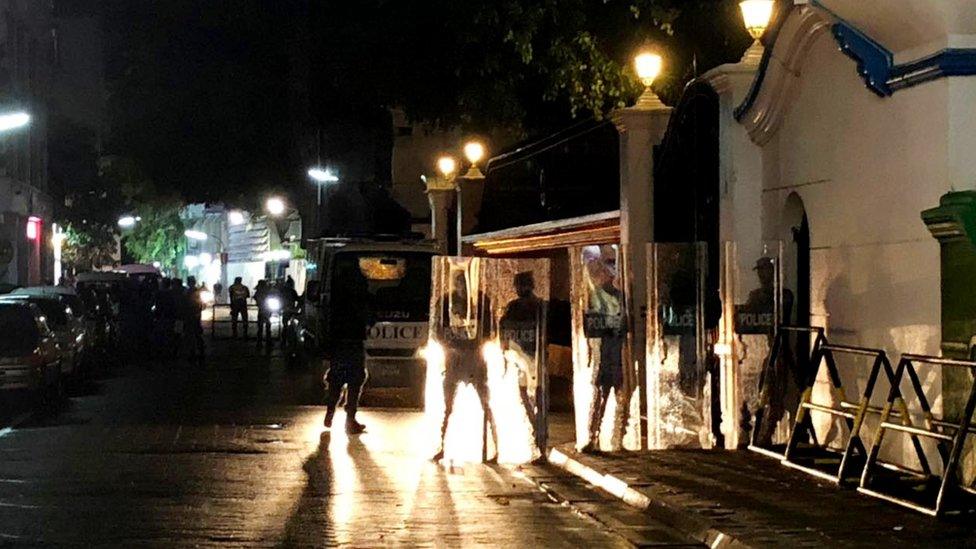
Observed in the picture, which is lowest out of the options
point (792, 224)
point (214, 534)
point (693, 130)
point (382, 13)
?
point (214, 534)

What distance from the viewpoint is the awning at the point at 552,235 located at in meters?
22.4

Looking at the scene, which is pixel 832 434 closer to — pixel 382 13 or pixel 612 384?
pixel 612 384

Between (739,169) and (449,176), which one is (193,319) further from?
(739,169)

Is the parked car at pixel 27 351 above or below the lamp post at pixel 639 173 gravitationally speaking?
below

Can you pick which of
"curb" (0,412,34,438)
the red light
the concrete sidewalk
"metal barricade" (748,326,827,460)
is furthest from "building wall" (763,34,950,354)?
the red light

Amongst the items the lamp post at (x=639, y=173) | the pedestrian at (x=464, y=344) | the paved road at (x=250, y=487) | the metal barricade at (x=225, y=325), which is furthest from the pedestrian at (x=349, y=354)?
the metal barricade at (x=225, y=325)

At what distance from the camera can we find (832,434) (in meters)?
14.5

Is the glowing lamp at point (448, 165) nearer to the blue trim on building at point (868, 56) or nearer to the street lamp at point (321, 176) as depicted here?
the street lamp at point (321, 176)

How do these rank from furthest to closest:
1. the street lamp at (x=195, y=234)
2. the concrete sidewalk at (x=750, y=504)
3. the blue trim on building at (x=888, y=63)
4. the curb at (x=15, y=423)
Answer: the street lamp at (x=195, y=234), the curb at (x=15, y=423), the blue trim on building at (x=888, y=63), the concrete sidewalk at (x=750, y=504)

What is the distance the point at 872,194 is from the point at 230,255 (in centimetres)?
7049

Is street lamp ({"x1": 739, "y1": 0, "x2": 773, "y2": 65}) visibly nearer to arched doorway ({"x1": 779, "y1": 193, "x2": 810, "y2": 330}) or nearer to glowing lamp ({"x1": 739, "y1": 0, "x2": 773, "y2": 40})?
glowing lamp ({"x1": 739, "y1": 0, "x2": 773, "y2": 40})

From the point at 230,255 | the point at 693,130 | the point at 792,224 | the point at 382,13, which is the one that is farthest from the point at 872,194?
the point at 230,255

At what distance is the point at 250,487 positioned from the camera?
12922 mm

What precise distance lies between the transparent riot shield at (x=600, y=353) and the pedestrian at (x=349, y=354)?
352cm
